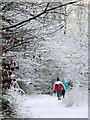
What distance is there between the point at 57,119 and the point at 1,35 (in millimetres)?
4592

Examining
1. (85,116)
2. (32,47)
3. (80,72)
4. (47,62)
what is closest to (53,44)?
(47,62)

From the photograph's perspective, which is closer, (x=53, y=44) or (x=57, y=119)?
(x=57, y=119)

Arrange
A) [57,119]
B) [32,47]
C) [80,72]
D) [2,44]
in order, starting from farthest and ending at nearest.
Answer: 1. [80,72]
2. [57,119]
3. [32,47]
4. [2,44]

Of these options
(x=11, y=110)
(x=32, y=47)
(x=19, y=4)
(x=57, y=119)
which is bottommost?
(x=57, y=119)

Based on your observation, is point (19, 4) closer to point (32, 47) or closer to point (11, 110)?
point (32, 47)

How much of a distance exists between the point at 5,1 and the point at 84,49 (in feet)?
53.4

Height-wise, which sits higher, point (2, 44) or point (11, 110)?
point (2, 44)

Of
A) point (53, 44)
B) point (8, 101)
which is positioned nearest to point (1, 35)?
point (8, 101)

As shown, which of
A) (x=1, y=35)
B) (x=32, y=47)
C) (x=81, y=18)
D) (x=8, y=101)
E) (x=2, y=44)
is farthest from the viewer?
(x=81, y=18)

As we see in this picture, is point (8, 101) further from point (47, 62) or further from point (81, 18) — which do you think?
point (81, 18)

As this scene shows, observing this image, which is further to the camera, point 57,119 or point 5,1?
point 57,119

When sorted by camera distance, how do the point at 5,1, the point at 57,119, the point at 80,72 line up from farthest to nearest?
the point at 80,72 < the point at 57,119 < the point at 5,1

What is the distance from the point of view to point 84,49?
19.8 m

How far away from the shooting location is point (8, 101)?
23.8 ft
